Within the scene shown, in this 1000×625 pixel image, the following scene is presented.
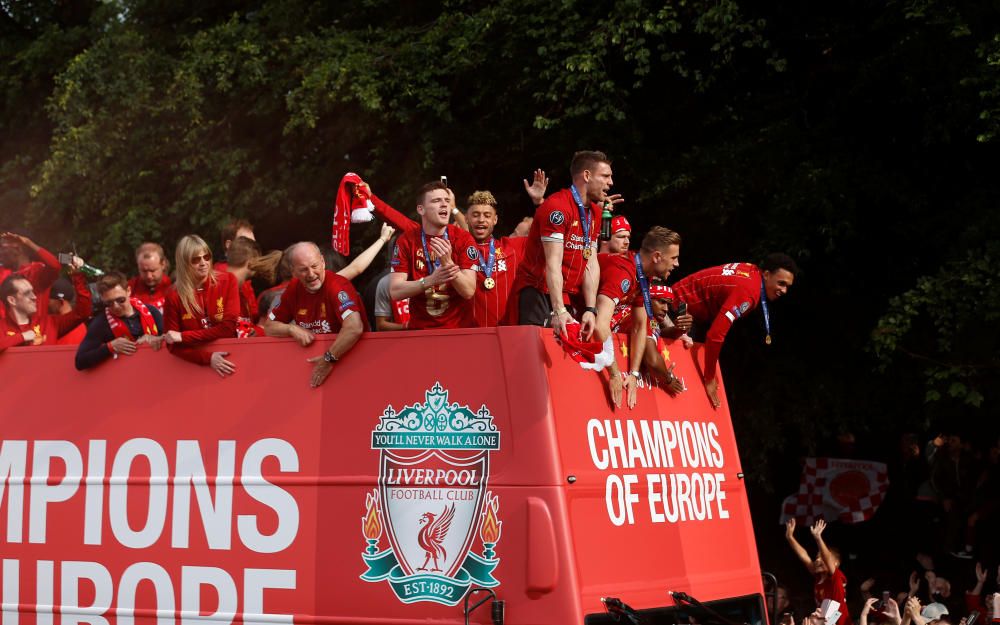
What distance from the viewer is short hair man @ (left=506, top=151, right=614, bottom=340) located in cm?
681

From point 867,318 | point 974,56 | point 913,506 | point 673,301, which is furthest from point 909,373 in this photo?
point 673,301

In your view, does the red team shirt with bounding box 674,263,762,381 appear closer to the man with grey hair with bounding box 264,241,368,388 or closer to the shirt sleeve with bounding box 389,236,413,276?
the shirt sleeve with bounding box 389,236,413,276

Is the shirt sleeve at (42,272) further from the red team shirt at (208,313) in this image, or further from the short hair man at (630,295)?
the short hair man at (630,295)

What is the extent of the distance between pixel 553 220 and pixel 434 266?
2.88 ft

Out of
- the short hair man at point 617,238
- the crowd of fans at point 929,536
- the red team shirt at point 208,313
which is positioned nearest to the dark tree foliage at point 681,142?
the crowd of fans at point 929,536

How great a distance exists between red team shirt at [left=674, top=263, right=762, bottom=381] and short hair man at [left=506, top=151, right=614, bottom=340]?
1207 mm

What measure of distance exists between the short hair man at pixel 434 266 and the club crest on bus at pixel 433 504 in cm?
86

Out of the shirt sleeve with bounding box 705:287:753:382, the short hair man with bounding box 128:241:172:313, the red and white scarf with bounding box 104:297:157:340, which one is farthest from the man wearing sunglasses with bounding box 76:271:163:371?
the shirt sleeve with bounding box 705:287:753:382

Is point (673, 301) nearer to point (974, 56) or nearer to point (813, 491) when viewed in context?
point (974, 56)

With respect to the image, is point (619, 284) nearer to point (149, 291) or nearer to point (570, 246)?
point (570, 246)

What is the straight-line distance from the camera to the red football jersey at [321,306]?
7219 millimetres

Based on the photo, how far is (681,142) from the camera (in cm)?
1404

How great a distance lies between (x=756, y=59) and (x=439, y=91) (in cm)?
328

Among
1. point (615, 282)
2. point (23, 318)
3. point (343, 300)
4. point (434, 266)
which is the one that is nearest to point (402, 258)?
point (434, 266)
